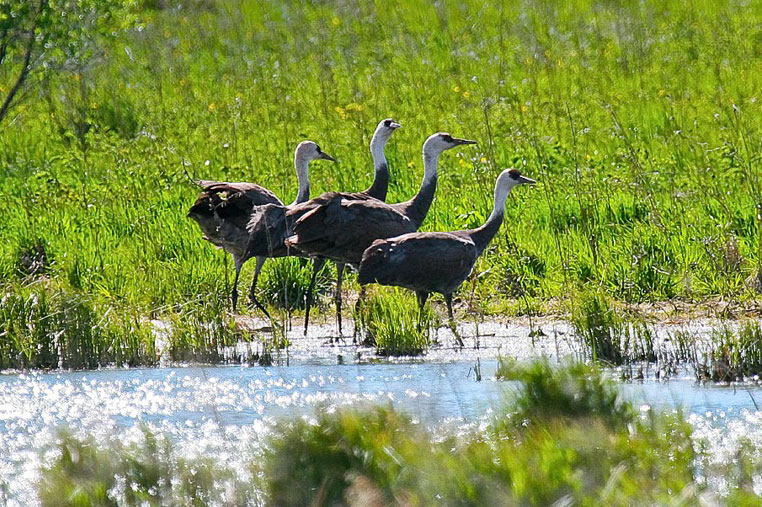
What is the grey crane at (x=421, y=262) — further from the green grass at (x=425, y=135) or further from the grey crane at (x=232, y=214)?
the grey crane at (x=232, y=214)

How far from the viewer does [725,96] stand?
16.9m

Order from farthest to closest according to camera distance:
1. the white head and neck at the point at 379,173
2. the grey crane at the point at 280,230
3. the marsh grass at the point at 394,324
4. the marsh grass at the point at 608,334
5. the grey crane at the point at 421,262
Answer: the white head and neck at the point at 379,173, the grey crane at the point at 280,230, the grey crane at the point at 421,262, the marsh grass at the point at 394,324, the marsh grass at the point at 608,334

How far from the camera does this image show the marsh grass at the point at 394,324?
30.5 ft

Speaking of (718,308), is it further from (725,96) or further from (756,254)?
(725,96)

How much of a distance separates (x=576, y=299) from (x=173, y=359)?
98.7 inches

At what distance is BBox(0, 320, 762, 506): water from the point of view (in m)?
6.59

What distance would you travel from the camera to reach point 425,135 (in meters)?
16.1

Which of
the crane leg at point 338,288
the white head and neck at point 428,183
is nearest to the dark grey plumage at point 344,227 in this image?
the crane leg at point 338,288

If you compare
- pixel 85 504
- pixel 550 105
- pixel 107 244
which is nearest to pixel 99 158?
pixel 107 244

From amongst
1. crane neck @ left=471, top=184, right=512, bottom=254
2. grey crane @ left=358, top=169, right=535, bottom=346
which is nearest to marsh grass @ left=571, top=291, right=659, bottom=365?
grey crane @ left=358, top=169, right=535, bottom=346

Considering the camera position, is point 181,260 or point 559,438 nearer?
point 559,438

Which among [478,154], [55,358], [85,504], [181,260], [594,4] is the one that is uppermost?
[594,4]

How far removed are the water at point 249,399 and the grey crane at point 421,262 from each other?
0.67m

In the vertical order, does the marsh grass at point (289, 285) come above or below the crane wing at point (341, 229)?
below
